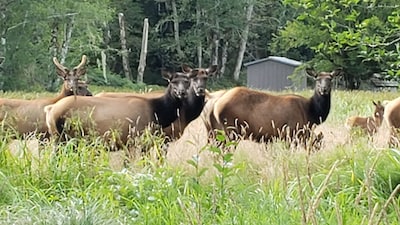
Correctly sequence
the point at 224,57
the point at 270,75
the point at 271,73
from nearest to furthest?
the point at 271,73
the point at 270,75
the point at 224,57

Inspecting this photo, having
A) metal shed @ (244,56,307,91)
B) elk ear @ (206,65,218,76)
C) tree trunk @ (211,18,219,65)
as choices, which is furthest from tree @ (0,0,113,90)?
elk ear @ (206,65,218,76)

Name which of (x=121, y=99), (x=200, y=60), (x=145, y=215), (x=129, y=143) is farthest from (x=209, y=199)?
(x=200, y=60)

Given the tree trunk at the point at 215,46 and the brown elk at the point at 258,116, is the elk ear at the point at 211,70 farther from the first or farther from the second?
the tree trunk at the point at 215,46

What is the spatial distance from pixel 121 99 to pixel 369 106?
9.90m

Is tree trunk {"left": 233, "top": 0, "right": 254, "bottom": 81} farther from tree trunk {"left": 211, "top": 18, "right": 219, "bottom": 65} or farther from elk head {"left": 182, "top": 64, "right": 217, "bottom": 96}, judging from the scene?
elk head {"left": 182, "top": 64, "right": 217, "bottom": 96}

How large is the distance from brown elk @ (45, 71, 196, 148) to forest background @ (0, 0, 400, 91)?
22.2m

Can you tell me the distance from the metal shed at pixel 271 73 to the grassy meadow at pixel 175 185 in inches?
1399

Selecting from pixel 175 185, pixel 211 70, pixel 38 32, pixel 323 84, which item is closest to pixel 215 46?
pixel 38 32

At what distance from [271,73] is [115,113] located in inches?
1409

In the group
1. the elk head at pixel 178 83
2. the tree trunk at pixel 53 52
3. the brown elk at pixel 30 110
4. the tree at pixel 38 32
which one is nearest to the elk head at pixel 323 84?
the elk head at pixel 178 83

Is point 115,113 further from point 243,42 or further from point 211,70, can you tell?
point 243,42

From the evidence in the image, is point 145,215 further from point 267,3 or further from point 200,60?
point 267,3

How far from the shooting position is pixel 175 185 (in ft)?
18.7

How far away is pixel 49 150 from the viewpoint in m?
6.48
